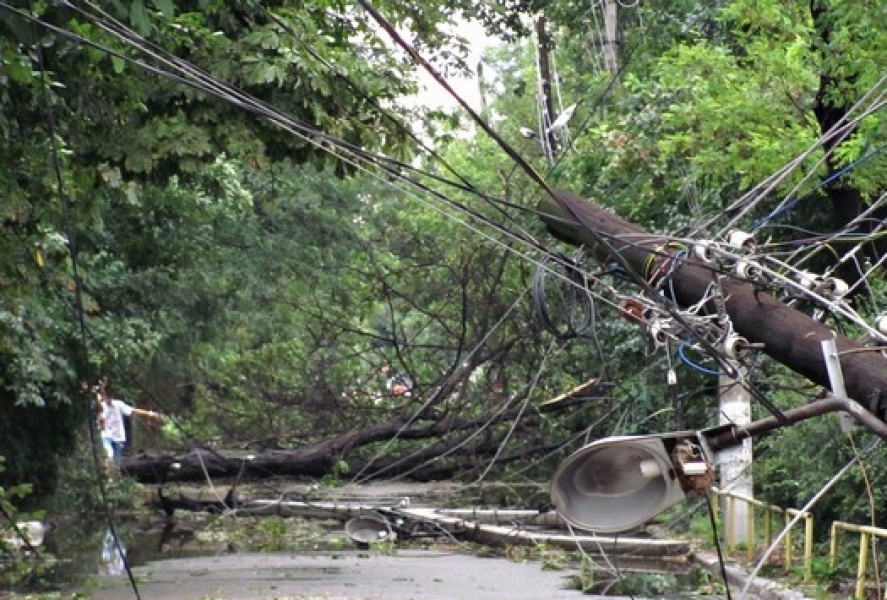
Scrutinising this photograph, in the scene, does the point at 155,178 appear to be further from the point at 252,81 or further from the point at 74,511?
the point at 74,511

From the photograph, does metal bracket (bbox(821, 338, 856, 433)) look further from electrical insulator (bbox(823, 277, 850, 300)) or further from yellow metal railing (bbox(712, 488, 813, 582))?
yellow metal railing (bbox(712, 488, 813, 582))

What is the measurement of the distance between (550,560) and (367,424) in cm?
946

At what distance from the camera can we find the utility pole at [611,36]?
2620cm

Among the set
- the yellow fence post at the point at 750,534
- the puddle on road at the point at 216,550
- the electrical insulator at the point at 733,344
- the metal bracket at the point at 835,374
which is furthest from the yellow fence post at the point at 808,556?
the metal bracket at the point at 835,374

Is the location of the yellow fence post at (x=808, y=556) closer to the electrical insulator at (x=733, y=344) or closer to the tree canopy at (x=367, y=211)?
the tree canopy at (x=367, y=211)

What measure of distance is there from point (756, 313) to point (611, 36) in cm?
1591

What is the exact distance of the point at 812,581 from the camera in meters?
15.7

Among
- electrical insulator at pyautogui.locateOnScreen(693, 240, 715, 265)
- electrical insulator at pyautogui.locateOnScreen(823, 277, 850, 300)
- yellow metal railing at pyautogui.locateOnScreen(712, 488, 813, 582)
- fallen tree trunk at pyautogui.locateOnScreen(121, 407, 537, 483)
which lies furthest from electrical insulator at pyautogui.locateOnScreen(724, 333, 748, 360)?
fallen tree trunk at pyautogui.locateOnScreen(121, 407, 537, 483)

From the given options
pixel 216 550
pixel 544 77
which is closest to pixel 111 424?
pixel 216 550

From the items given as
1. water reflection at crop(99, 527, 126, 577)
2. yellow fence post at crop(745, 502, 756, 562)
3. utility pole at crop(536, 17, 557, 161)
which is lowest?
water reflection at crop(99, 527, 126, 577)

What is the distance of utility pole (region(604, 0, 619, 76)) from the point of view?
2620cm

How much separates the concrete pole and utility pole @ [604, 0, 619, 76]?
23.8 ft

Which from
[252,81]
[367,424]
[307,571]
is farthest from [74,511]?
[252,81]

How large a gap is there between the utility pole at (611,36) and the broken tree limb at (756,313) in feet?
45.7
